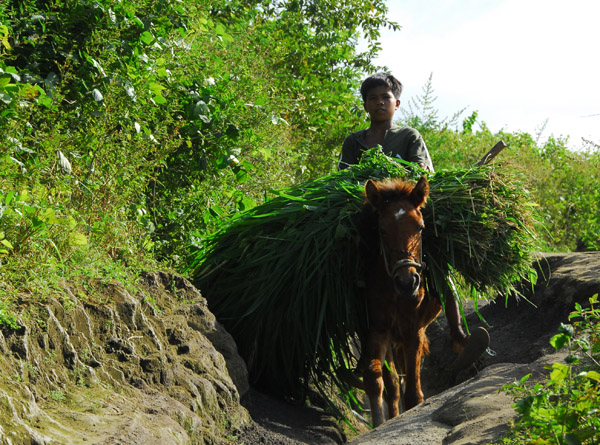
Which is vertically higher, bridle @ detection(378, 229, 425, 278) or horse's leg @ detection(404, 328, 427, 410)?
bridle @ detection(378, 229, 425, 278)

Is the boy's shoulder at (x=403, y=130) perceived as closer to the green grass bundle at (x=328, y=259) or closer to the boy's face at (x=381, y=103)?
the boy's face at (x=381, y=103)

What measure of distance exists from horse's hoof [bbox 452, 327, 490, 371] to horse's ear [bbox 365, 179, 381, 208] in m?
1.25

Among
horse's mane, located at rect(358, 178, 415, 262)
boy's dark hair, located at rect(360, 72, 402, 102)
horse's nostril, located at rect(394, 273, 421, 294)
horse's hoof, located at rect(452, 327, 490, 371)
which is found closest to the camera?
horse's nostril, located at rect(394, 273, 421, 294)

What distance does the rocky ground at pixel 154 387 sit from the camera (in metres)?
3.15

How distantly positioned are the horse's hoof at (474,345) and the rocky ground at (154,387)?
1.51 feet

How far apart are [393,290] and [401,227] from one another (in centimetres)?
54

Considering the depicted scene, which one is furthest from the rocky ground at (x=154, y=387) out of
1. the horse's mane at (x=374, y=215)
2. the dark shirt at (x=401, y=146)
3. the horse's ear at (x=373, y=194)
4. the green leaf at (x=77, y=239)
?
the dark shirt at (x=401, y=146)

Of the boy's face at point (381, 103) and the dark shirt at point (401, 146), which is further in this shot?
the boy's face at point (381, 103)

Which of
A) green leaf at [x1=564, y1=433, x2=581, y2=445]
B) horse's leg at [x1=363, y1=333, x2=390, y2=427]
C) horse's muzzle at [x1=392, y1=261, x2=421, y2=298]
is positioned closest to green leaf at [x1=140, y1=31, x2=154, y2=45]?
Result: horse's muzzle at [x1=392, y1=261, x2=421, y2=298]

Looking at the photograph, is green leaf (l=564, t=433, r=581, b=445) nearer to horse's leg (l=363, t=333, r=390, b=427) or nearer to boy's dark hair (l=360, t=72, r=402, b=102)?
horse's leg (l=363, t=333, r=390, b=427)

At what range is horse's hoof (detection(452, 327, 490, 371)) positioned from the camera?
5.30 meters

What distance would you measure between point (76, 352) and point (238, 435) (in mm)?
1260

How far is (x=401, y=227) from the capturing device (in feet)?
16.0

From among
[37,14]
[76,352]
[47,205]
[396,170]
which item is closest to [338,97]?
[396,170]
